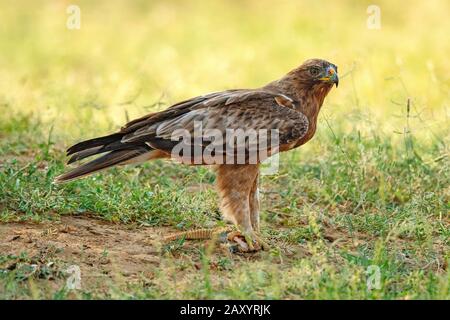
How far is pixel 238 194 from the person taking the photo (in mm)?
6379

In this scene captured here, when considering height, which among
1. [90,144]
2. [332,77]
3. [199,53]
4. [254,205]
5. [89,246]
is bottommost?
[89,246]

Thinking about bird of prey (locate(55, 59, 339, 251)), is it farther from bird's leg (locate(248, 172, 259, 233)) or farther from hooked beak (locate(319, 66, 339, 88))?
hooked beak (locate(319, 66, 339, 88))

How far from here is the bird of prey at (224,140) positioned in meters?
6.29

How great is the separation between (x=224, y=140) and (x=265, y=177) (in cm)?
143

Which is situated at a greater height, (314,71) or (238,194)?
(314,71)

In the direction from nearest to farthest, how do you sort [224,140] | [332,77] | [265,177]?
1. [224,140]
2. [332,77]
3. [265,177]

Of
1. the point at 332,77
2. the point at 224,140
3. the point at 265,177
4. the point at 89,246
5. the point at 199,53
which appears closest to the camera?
the point at 89,246

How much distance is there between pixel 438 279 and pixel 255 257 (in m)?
1.31

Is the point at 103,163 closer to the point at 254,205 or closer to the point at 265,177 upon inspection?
the point at 254,205

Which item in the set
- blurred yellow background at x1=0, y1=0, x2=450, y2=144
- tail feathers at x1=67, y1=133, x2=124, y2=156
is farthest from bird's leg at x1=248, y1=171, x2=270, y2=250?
blurred yellow background at x1=0, y1=0, x2=450, y2=144

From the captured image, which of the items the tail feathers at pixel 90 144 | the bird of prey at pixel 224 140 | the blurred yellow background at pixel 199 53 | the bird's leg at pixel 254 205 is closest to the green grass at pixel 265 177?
the blurred yellow background at pixel 199 53

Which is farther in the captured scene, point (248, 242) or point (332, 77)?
point (332, 77)

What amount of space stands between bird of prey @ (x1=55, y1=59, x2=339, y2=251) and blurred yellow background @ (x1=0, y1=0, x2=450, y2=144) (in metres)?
1.89

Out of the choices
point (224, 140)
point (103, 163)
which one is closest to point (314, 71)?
point (224, 140)
